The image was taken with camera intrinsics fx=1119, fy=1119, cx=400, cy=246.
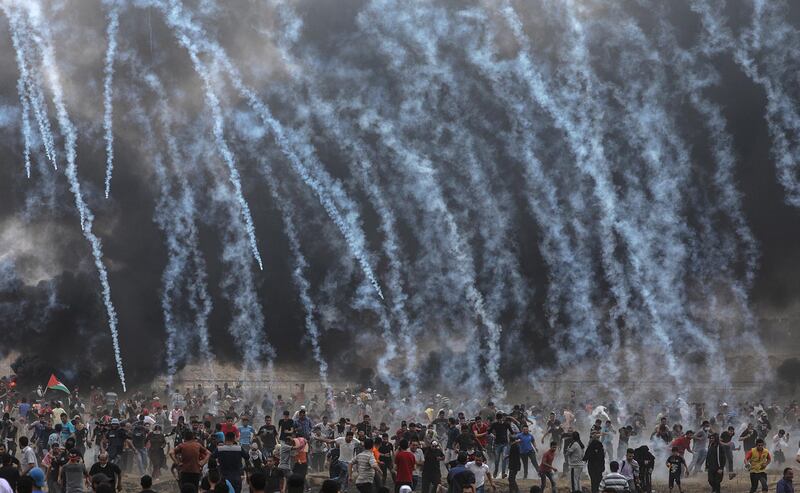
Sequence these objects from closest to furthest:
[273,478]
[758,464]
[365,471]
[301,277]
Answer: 1. [365,471]
2. [273,478]
3. [758,464]
4. [301,277]

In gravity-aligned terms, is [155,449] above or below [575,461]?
above

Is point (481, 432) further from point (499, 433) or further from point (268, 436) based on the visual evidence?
point (268, 436)

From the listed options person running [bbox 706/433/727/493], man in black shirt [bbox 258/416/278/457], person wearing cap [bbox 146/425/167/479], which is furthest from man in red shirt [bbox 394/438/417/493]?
person wearing cap [bbox 146/425/167/479]

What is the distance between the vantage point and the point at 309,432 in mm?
28953

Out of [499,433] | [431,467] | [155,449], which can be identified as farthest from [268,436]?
[499,433]

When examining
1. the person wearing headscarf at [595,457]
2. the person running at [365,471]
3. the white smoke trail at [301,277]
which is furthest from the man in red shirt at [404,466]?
the white smoke trail at [301,277]

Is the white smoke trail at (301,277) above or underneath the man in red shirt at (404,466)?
above

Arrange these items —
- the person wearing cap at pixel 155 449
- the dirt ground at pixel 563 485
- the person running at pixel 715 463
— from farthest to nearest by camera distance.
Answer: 1. the person wearing cap at pixel 155 449
2. the dirt ground at pixel 563 485
3. the person running at pixel 715 463

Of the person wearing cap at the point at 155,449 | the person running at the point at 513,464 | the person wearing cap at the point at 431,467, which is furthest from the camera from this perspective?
the person wearing cap at the point at 155,449

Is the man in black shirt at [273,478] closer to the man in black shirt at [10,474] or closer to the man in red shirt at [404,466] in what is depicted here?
the man in red shirt at [404,466]

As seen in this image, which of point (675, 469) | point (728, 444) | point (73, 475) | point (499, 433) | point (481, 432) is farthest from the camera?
point (728, 444)

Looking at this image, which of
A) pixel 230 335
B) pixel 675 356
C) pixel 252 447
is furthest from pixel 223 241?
pixel 252 447

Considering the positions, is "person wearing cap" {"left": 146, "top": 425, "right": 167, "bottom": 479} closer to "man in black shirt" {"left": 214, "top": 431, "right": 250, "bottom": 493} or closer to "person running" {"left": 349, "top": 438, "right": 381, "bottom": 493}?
"person running" {"left": 349, "top": 438, "right": 381, "bottom": 493}

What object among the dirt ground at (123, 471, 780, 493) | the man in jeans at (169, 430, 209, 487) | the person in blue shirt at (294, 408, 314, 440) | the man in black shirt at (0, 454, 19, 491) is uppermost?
the person in blue shirt at (294, 408, 314, 440)
